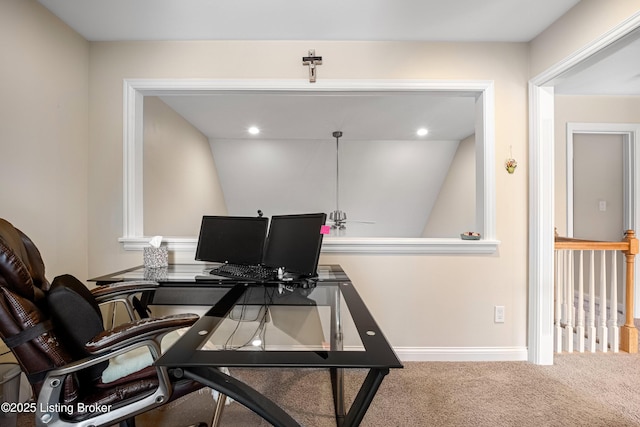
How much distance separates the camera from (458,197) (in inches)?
211

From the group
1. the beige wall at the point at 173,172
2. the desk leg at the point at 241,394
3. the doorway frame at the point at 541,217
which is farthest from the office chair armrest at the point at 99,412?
the doorway frame at the point at 541,217

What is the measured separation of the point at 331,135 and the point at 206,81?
2442mm

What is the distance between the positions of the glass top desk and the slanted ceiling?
2047mm

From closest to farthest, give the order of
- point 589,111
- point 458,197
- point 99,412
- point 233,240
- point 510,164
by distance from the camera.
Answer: point 99,412
point 233,240
point 510,164
point 589,111
point 458,197

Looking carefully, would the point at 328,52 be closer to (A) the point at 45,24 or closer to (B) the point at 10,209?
(A) the point at 45,24

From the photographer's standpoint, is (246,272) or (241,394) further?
(246,272)

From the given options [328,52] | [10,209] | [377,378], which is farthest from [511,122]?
[10,209]

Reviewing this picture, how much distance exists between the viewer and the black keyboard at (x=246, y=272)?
198 cm

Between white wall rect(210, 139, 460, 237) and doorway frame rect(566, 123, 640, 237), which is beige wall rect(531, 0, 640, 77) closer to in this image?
doorway frame rect(566, 123, 640, 237)

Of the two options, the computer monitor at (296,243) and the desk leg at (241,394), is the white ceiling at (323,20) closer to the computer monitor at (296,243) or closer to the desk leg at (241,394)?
the computer monitor at (296,243)

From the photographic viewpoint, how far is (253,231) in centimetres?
225

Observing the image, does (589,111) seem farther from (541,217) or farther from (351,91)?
(351,91)

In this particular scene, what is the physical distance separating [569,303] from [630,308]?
0.51 metres

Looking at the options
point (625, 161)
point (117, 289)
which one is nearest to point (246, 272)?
point (117, 289)
